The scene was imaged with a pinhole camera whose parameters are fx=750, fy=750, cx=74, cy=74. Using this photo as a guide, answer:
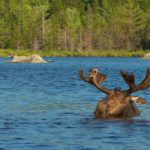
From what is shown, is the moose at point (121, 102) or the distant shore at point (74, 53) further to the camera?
the distant shore at point (74, 53)

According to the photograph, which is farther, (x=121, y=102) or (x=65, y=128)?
(x=121, y=102)

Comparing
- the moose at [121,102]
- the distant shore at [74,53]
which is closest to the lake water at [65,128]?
the moose at [121,102]

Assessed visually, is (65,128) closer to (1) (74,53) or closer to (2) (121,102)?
(2) (121,102)

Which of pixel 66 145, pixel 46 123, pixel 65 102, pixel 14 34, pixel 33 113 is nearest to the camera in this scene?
pixel 66 145

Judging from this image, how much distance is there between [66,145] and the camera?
22.4 meters

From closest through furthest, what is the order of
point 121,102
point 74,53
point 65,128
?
point 65,128 < point 121,102 < point 74,53

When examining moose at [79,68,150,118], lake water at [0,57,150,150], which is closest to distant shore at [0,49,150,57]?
lake water at [0,57,150,150]

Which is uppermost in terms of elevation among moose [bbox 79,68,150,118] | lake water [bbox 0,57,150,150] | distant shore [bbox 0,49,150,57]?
moose [bbox 79,68,150,118]

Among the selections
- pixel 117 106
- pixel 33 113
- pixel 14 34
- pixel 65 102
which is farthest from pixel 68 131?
pixel 14 34

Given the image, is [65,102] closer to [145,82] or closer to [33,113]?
[33,113]

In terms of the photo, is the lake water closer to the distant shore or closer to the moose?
the moose

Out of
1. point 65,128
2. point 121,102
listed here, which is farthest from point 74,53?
point 65,128

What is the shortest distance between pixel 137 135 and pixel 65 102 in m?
14.3

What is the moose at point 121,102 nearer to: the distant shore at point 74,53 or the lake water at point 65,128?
the lake water at point 65,128
